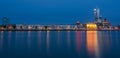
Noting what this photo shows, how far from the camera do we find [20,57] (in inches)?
803

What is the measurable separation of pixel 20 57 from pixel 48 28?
175545mm

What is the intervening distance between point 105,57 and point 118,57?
83cm

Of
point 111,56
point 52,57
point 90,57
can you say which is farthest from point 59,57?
point 111,56

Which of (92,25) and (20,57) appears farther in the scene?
(92,25)

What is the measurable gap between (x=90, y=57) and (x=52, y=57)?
2.51 metres

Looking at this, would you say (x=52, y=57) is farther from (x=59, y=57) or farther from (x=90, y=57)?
(x=90, y=57)

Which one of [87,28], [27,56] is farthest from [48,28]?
[27,56]

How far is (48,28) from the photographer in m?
196

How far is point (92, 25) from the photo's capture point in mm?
198750

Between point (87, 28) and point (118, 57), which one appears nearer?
point (118, 57)

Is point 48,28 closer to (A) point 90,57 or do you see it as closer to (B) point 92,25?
(B) point 92,25

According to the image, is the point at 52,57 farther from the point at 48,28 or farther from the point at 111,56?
the point at 48,28

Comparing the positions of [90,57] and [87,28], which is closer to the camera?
[90,57]

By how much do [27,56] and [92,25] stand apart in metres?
179
